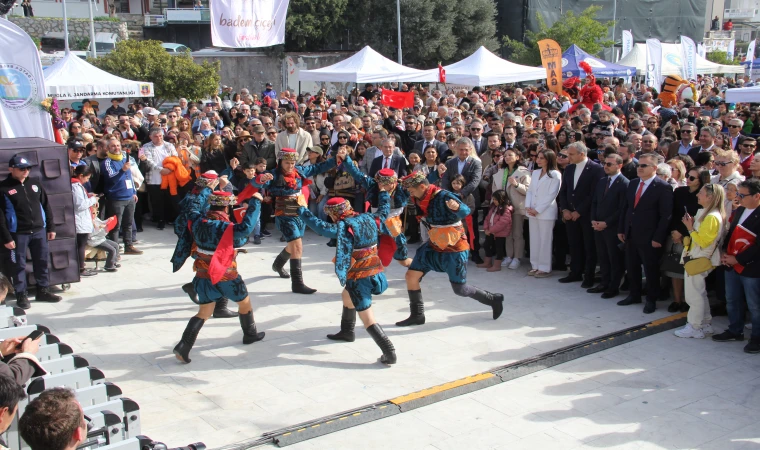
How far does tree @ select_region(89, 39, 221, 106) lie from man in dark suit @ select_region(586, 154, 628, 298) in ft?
44.5

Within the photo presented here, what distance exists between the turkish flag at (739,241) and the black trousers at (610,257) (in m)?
1.70

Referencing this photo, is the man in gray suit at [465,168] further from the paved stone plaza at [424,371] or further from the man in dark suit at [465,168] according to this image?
the paved stone plaza at [424,371]

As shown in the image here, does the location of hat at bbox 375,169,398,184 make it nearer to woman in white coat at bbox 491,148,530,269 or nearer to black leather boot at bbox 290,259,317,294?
black leather boot at bbox 290,259,317,294

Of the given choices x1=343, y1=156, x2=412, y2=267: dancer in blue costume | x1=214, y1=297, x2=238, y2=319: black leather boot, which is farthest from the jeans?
x1=214, y1=297, x2=238, y2=319: black leather boot

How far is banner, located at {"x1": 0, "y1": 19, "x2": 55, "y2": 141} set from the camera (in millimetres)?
9031

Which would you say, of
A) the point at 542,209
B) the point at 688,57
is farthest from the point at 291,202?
the point at 688,57

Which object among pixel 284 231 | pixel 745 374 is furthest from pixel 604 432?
pixel 284 231

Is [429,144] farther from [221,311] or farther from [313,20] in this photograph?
[313,20]

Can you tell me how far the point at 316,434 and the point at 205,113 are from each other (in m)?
10.5

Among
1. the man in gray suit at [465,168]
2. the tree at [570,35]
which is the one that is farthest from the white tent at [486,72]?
the tree at [570,35]

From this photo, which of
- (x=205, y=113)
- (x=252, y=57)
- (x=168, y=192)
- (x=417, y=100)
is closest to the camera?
(x=168, y=192)

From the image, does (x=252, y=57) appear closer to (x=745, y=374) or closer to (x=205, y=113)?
(x=205, y=113)

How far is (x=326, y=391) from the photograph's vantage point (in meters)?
6.11

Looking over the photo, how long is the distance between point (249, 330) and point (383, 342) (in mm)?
1367
